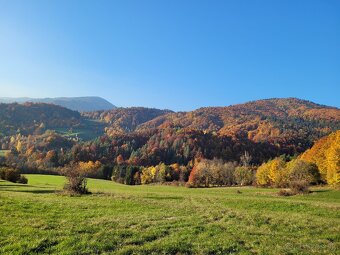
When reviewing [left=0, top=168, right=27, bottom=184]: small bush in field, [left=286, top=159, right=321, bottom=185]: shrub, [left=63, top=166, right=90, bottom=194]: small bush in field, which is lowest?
[left=0, top=168, right=27, bottom=184]: small bush in field

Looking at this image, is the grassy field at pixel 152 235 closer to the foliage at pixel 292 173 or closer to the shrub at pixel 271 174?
the foliage at pixel 292 173

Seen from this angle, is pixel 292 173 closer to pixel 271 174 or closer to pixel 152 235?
pixel 271 174

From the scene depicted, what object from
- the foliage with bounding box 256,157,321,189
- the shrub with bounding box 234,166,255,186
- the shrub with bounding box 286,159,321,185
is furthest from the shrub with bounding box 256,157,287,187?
the shrub with bounding box 286,159,321,185

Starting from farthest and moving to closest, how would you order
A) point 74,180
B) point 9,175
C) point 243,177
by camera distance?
point 243,177 < point 9,175 < point 74,180

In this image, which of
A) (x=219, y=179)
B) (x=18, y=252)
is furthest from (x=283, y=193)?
(x=219, y=179)

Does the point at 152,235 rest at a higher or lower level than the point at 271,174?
lower

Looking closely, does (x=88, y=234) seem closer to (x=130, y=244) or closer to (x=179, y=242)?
(x=130, y=244)

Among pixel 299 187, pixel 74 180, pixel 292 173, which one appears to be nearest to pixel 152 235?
pixel 74 180

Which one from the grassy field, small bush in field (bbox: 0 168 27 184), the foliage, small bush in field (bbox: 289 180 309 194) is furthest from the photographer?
the foliage

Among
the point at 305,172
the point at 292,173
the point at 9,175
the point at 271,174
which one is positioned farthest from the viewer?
the point at 271,174

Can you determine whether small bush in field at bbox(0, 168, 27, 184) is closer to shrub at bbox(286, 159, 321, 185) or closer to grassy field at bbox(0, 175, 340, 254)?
grassy field at bbox(0, 175, 340, 254)

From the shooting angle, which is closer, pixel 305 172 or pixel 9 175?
pixel 9 175

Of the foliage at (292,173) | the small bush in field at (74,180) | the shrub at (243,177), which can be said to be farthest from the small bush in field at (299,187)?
the shrub at (243,177)

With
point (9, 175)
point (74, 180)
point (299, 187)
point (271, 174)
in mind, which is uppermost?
point (271, 174)
